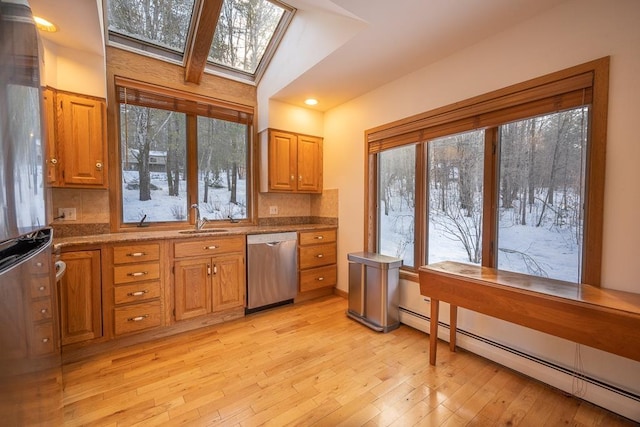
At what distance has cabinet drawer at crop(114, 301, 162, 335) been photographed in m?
2.29

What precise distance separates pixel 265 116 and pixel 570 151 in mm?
3015

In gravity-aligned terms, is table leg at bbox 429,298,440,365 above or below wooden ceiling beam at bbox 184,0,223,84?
below

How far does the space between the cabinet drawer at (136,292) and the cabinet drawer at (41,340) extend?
5.22 ft

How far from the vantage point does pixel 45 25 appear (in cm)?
201

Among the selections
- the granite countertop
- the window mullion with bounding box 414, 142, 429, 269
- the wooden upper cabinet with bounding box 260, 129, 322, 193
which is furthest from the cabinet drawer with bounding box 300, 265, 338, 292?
the window mullion with bounding box 414, 142, 429, 269

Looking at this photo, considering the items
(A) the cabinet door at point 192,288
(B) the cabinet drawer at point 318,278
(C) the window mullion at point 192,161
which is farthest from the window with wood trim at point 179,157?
(B) the cabinet drawer at point 318,278

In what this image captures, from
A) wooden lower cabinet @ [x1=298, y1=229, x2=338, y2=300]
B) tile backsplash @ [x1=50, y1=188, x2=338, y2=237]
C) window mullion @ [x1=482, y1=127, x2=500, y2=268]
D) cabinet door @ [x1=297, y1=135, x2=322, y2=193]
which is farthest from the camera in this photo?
cabinet door @ [x1=297, y1=135, x2=322, y2=193]

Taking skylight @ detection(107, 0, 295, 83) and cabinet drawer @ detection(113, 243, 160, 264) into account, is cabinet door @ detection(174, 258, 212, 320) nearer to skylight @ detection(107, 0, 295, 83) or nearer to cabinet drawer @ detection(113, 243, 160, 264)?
cabinet drawer @ detection(113, 243, 160, 264)

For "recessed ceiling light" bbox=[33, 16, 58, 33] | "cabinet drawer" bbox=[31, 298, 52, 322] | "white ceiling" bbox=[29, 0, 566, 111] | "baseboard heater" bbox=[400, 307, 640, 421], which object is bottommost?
"baseboard heater" bbox=[400, 307, 640, 421]

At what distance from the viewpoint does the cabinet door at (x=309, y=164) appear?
3.68 metres

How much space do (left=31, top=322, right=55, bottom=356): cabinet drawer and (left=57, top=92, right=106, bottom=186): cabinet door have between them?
6.53ft

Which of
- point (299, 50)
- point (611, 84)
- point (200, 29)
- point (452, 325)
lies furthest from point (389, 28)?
point (452, 325)

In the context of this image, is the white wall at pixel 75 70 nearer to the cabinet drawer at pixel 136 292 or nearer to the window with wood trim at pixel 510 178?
the cabinet drawer at pixel 136 292

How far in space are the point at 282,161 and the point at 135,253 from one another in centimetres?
191
